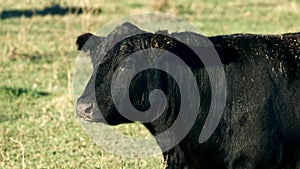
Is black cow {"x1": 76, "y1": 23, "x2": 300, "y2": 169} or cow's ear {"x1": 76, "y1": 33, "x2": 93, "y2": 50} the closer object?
black cow {"x1": 76, "y1": 23, "x2": 300, "y2": 169}

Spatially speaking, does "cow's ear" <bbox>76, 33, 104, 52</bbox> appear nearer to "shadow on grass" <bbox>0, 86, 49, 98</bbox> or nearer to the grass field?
the grass field

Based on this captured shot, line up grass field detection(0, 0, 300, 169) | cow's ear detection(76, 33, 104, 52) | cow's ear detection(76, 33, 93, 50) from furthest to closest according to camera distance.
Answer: grass field detection(0, 0, 300, 169), cow's ear detection(76, 33, 93, 50), cow's ear detection(76, 33, 104, 52)

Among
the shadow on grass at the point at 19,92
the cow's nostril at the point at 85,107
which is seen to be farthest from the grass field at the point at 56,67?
the cow's nostril at the point at 85,107

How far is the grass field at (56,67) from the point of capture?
28.0 feet

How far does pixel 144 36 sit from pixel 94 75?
0.49m

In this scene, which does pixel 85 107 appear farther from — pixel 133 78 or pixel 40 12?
pixel 40 12

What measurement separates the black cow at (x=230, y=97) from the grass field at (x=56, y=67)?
34.7 inches

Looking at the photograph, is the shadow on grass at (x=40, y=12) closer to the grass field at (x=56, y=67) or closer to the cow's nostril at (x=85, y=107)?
the grass field at (x=56, y=67)

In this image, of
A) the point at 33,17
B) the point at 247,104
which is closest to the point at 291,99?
the point at 247,104

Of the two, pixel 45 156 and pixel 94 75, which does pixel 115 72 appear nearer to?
pixel 94 75

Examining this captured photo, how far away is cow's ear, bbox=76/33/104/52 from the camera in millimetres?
6219

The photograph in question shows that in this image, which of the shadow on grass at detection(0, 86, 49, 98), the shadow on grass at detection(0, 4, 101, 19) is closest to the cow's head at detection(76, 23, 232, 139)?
the shadow on grass at detection(0, 86, 49, 98)

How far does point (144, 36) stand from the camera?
599cm

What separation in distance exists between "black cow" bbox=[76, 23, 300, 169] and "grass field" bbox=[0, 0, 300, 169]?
34.7 inches
